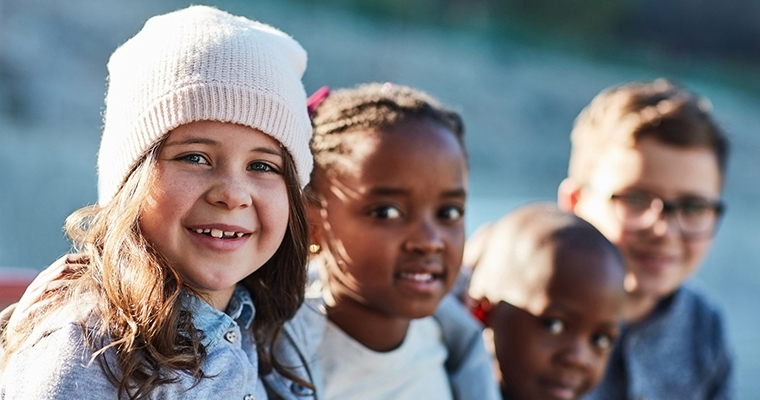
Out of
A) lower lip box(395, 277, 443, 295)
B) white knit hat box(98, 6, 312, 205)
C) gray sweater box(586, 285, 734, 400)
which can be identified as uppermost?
white knit hat box(98, 6, 312, 205)

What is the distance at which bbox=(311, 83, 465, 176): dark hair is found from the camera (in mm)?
1671

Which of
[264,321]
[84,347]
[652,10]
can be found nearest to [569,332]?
[264,321]

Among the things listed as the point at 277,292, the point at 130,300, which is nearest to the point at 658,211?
the point at 277,292

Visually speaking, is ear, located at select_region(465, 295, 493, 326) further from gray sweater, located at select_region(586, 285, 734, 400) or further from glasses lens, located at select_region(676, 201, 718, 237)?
glasses lens, located at select_region(676, 201, 718, 237)

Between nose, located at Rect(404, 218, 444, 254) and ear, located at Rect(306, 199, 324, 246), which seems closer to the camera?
nose, located at Rect(404, 218, 444, 254)

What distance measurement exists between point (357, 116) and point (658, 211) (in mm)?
1139

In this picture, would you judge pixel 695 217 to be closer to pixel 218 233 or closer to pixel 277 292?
pixel 277 292

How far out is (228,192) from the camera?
48.1 inches

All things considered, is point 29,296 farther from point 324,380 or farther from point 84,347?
point 324,380

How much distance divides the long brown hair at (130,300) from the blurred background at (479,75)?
21 cm

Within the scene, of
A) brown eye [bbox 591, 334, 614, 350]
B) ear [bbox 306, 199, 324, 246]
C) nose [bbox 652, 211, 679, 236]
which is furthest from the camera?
nose [bbox 652, 211, 679, 236]

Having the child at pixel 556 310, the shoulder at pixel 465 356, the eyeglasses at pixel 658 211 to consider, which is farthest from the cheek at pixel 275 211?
the eyeglasses at pixel 658 211

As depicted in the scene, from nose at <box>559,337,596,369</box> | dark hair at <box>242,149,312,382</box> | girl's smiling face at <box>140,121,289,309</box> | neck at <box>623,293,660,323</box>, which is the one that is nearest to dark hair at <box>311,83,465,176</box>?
dark hair at <box>242,149,312,382</box>

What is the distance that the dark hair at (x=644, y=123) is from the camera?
2.38m
